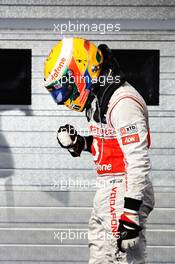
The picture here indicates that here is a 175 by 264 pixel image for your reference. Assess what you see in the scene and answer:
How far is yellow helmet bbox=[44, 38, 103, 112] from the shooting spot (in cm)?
511

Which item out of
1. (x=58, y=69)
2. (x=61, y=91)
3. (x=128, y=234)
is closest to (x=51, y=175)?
(x=61, y=91)

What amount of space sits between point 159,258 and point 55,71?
9.17 ft

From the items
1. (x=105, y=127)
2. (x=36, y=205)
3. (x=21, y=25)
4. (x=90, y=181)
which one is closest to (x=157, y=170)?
(x=90, y=181)

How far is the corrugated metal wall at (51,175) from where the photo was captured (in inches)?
289

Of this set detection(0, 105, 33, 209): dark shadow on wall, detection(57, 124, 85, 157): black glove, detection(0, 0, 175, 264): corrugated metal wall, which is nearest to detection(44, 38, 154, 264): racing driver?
detection(57, 124, 85, 157): black glove

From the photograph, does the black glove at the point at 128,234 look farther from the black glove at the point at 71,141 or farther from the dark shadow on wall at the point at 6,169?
the dark shadow on wall at the point at 6,169

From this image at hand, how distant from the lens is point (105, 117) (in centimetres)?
509

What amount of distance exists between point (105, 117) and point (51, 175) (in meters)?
2.37

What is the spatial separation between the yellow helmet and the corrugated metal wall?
2162 mm

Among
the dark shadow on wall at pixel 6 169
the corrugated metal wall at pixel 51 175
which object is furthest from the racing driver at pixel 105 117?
the dark shadow on wall at pixel 6 169

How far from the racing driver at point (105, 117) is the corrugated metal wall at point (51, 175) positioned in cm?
203

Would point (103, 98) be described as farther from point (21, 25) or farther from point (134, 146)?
point (21, 25)

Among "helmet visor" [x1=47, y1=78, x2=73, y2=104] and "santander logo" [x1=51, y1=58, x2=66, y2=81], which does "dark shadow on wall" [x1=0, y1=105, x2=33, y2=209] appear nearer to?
"helmet visor" [x1=47, y1=78, x2=73, y2=104]

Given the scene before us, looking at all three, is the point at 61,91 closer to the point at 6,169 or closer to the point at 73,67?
the point at 73,67
